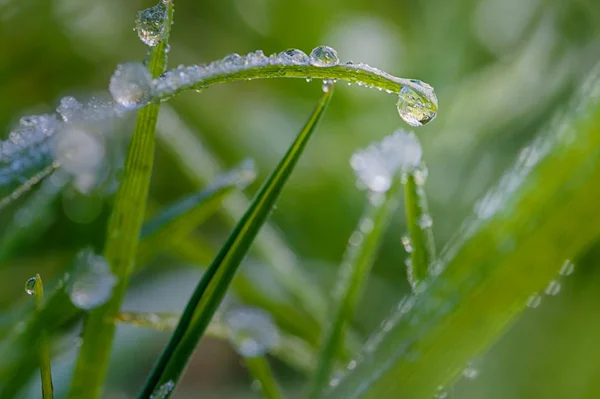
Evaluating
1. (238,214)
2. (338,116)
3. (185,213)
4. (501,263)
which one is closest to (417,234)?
(501,263)

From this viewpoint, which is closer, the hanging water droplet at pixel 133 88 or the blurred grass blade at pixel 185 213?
the hanging water droplet at pixel 133 88

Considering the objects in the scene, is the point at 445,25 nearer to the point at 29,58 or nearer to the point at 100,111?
the point at 29,58

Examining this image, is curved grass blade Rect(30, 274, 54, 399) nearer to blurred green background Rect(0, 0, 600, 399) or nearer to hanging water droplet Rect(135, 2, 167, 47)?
hanging water droplet Rect(135, 2, 167, 47)

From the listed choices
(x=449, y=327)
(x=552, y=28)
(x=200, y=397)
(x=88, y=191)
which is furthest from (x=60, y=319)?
(x=552, y=28)

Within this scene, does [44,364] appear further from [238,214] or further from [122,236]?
[238,214]

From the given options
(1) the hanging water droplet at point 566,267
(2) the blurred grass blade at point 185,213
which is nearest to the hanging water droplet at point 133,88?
(2) the blurred grass blade at point 185,213

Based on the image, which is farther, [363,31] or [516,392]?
[363,31]

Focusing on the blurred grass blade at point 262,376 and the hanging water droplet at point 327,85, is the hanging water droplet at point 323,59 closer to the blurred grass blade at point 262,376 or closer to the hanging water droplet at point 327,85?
the hanging water droplet at point 327,85
